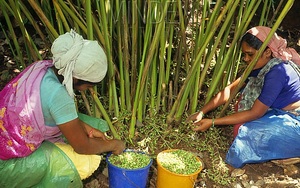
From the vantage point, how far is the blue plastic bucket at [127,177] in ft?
6.63

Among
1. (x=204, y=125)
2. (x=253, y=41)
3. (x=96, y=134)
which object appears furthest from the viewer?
(x=204, y=125)

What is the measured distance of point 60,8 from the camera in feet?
6.78

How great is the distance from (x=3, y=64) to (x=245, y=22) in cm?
196

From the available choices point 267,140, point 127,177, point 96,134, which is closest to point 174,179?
point 127,177

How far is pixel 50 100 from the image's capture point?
178 cm

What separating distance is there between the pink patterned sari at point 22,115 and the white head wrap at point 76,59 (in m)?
0.12

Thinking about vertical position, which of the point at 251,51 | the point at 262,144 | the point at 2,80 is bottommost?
the point at 262,144

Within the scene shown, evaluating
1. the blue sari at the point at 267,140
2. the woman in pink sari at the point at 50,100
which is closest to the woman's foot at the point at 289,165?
the blue sari at the point at 267,140

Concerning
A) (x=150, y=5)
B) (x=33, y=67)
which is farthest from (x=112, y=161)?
(x=150, y=5)

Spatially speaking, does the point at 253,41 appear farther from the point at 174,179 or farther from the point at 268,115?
the point at 174,179

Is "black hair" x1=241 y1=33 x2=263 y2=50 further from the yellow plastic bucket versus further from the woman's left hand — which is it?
the woman's left hand

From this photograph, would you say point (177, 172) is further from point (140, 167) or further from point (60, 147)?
point (60, 147)

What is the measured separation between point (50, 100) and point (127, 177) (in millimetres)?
582

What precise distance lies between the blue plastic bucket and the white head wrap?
497 mm
